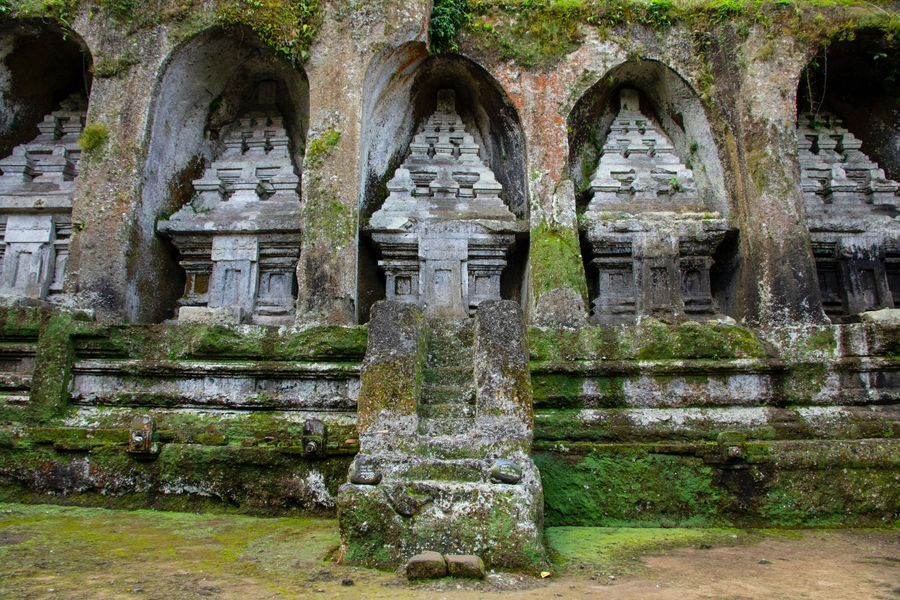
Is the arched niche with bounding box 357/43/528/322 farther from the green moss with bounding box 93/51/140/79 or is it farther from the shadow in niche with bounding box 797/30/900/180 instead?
the shadow in niche with bounding box 797/30/900/180

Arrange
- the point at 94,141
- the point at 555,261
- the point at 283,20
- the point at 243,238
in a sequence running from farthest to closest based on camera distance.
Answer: the point at 243,238, the point at 283,20, the point at 94,141, the point at 555,261

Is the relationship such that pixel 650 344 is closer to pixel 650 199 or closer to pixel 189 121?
pixel 650 199

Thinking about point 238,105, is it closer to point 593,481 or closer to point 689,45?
point 689,45

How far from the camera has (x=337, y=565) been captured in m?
4.06

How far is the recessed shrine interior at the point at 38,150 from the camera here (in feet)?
30.6

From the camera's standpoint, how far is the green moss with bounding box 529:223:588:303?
7927mm

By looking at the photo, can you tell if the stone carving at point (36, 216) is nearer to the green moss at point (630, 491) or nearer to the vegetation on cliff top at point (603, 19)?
the vegetation on cliff top at point (603, 19)

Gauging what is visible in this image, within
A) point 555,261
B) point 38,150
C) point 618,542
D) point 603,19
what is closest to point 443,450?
point 618,542

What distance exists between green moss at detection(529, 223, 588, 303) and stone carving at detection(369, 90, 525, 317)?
0.73 meters

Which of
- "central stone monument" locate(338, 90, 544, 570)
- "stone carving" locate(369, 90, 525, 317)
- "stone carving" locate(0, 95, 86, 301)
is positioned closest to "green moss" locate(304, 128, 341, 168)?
"stone carving" locate(369, 90, 525, 317)

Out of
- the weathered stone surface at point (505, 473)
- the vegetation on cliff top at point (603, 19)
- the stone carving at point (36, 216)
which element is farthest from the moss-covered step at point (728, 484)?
the stone carving at point (36, 216)

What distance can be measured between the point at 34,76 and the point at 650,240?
9.05 metres

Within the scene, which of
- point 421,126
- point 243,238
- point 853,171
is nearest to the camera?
point 243,238

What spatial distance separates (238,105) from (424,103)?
2.75 metres
